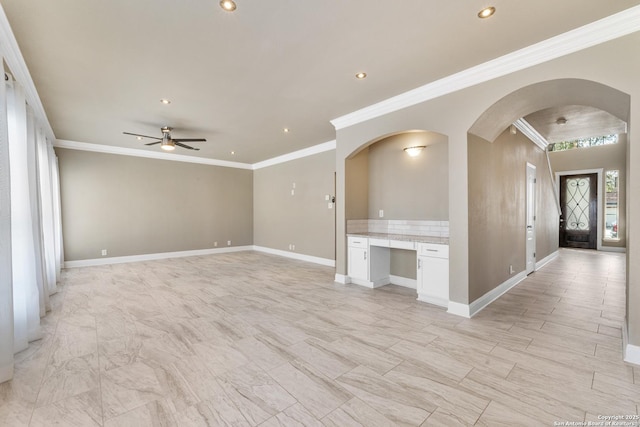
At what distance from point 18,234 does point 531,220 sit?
8019 mm

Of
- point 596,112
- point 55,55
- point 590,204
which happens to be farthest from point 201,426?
point 590,204

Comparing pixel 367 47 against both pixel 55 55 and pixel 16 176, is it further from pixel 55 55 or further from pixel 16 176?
pixel 16 176

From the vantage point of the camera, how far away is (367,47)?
2.68 m

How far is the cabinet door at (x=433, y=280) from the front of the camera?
357 centimetres

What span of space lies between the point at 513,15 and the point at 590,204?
987 cm

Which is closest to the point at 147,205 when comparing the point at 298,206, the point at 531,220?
the point at 298,206

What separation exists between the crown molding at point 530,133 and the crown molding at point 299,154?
3630 mm

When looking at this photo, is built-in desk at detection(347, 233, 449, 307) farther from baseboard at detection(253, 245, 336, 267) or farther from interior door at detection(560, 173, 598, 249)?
interior door at detection(560, 173, 598, 249)

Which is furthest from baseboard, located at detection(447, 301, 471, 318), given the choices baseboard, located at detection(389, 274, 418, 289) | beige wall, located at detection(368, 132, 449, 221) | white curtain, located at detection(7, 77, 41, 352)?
white curtain, located at detection(7, 77, 41, 352)

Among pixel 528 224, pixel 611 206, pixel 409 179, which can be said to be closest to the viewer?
pixel 409 179

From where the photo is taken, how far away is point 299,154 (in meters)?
7.44

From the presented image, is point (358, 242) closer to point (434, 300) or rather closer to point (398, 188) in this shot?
point (398, 188)

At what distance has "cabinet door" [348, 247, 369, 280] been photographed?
15.1 ft

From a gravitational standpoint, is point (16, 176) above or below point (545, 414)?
above
